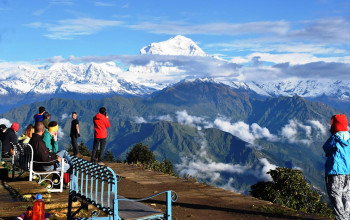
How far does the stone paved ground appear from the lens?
318 inches

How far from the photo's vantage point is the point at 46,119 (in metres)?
15.6

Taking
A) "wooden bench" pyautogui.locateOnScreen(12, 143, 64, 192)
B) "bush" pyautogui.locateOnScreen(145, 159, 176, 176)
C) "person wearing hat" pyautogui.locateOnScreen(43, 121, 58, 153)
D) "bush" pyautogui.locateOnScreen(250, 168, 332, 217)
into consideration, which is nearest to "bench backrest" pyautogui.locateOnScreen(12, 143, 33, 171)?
"wooden bench" pyautogui.locateOnScreen(12, 143, 64, 192)

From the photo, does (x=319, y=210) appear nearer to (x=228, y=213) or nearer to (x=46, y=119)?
(x=228, y=213)

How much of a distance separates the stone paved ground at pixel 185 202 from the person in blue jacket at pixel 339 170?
975 mm

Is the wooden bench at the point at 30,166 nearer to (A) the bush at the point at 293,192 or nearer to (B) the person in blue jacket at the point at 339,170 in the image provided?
(B) the person in blue jacket at the point at 339,170

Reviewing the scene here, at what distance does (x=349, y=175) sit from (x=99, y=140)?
9.37 m

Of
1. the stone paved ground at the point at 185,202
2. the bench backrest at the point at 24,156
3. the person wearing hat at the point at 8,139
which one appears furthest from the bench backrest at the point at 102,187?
the person wearing hat at the point at 8,139

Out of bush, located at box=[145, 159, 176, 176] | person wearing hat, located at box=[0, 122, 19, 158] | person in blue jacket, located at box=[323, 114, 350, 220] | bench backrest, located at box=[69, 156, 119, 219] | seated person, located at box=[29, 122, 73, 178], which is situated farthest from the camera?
bush, located at box=[145, 159, 176, 176]

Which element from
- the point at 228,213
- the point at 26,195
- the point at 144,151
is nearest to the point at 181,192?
the point at 228,213

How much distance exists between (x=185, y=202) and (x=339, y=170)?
3.74 metres

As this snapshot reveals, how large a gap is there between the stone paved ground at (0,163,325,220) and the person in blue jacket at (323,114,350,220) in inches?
38.4

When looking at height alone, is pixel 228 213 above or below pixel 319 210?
above

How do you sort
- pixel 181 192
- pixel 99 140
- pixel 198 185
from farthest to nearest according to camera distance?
1. pixel 99 140
2. pixel 198 185
3. pixel 181 192

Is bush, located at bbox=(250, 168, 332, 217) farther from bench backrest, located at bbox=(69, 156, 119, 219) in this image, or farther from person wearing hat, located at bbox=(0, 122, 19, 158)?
bench backrest, located at bbox=(69, 156, 119, 219)
